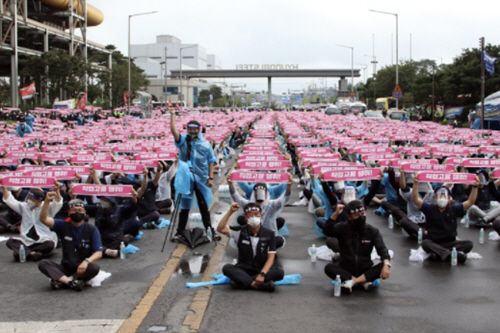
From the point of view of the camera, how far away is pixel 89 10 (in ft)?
295

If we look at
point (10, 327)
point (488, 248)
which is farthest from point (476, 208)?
point (10, 327)

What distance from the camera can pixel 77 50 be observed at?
87250mm

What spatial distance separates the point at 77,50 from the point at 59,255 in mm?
82129

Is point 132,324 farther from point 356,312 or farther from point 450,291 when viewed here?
point 450,291

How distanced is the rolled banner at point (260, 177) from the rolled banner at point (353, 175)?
0.66 meters

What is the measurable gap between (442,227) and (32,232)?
5811mm

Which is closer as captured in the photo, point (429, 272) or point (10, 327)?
point (10, 327)

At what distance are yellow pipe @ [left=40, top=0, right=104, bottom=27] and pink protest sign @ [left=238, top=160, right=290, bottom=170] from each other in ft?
235

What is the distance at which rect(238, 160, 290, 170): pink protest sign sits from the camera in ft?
37.8

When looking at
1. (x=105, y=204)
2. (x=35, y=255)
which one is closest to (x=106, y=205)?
(x=105, y=204)

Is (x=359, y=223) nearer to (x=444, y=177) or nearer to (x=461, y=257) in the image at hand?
(x=461, y=257)

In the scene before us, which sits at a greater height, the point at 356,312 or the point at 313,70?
the point at 313,70

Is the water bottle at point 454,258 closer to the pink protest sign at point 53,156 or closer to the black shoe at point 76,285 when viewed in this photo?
the black shoe at point 76,285

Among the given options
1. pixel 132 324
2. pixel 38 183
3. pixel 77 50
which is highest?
pixel 77 50
